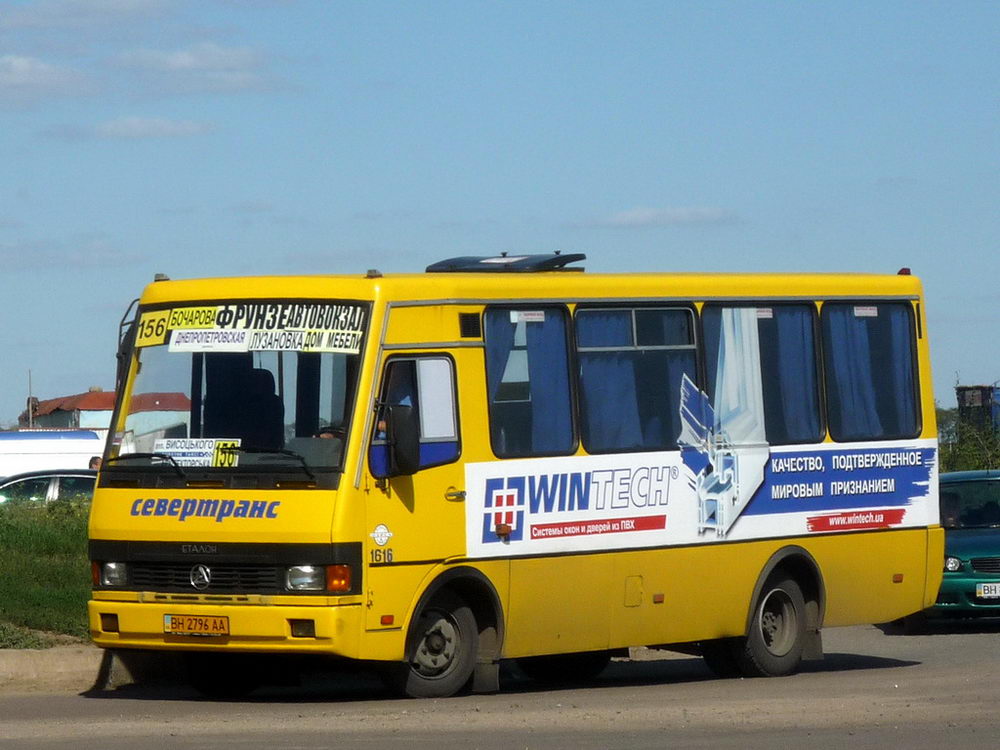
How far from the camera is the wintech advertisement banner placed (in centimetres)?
1423

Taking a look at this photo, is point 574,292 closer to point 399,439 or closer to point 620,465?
point 620,465

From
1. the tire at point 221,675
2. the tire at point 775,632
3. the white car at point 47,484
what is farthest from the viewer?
the white car at point 47,484

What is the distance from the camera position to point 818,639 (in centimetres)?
1678

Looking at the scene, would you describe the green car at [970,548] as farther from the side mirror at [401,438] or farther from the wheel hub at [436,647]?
the side mirror at [401,438]

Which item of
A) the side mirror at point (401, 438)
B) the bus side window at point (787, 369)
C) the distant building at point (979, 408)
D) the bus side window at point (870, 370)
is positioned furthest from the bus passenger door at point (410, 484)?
the distant building at point (979, 408)

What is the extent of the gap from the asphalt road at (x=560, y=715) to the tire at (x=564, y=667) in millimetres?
155

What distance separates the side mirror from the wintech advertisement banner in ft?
2.47

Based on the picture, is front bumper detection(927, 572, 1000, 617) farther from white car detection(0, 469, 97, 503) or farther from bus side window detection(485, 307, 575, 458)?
white car detection(0, 469, 97, 503)

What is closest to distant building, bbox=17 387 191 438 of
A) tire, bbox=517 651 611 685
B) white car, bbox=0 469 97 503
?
white car, bbox=0 469 97 503

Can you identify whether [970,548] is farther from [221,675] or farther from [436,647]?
[221,675]

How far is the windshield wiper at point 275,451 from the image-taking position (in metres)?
13.1

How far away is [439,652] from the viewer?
13.8 meters

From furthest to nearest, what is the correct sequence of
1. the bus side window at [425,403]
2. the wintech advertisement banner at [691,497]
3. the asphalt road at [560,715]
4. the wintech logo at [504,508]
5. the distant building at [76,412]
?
the distant building at [76,412] < the wintech advertisement banner at [691,497] < the wintech logo at [504,508] < the bus side window at [425,403] < the asphalt road at [560,715]

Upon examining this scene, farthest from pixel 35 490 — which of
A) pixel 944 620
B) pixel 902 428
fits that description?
pixel 902 428
